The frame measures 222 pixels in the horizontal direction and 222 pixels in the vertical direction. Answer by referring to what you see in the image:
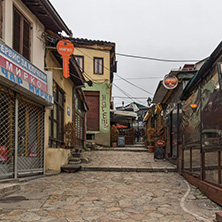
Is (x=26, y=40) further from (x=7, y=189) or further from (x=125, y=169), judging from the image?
(x=125, y=169)

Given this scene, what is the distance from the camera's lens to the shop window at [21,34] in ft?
22.7

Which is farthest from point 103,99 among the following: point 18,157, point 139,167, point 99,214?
point 99,214

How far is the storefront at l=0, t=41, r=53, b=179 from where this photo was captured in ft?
19.9

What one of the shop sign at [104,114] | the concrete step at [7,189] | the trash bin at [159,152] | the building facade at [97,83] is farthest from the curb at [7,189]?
the shop sign at [104,114]

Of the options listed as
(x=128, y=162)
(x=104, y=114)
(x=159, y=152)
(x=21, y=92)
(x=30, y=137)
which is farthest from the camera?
(x=104, y=114)

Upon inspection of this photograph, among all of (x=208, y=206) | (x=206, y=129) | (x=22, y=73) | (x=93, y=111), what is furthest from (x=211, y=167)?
(x=93, y=111)

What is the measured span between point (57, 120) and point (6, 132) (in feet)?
13.3

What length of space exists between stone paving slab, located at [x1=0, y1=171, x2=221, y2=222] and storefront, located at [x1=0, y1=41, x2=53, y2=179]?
0.67 meters

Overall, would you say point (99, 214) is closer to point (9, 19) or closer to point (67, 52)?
point (9, 19)

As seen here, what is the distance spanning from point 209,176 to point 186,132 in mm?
2481

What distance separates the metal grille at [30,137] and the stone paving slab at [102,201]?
588 mm

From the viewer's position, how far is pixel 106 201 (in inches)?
204

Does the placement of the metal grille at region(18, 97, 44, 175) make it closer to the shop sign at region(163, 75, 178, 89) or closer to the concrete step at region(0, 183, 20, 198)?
the concrete step at region(0, 183, 20, 198)

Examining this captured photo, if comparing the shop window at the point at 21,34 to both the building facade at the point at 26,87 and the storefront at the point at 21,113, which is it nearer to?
the building facade at the point at 26,87
